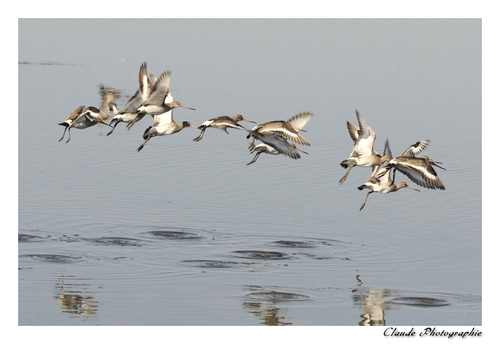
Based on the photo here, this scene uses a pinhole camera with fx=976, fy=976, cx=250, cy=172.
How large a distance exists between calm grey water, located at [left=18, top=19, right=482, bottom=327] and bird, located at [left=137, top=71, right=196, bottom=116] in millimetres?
2790

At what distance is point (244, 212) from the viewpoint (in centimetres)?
2169

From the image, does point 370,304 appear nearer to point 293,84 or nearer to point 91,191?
point 91,191

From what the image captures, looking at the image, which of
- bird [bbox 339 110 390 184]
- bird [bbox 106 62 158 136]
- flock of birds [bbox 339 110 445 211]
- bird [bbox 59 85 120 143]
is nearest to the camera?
flock of birds [bbox 339 110 445 211]

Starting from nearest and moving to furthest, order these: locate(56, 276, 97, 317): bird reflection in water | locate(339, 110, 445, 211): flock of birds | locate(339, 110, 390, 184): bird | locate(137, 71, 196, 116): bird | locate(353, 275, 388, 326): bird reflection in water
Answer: locate(56, 276, 97, 317): bird reflection in water → locate(353, 275, 388, 326): bird reflection in water → locate(339, 110, 445, 211): flock of birds → locate(137, 71, 196, 116): bird → locate(339, 110, 390, 184): bird

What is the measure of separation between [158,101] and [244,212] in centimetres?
416

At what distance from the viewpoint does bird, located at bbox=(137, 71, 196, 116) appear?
57.7 ft

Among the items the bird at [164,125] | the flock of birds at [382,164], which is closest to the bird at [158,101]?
the bird at [164,125]

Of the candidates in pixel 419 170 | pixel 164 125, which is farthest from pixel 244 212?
pixel 419 170

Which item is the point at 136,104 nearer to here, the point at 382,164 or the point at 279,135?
the point at 279,135

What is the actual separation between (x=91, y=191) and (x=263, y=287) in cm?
662

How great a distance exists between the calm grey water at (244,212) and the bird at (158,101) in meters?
2.79

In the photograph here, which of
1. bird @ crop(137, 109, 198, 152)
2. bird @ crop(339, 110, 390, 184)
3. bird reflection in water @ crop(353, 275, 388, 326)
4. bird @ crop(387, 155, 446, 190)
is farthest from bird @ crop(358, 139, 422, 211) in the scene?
bird @ crop(137, 109, 198, 152)

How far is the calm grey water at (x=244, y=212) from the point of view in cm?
1662

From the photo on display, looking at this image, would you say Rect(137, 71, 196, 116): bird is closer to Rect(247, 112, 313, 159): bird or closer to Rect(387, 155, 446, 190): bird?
Rect(247, 112, 313, 159): bird
